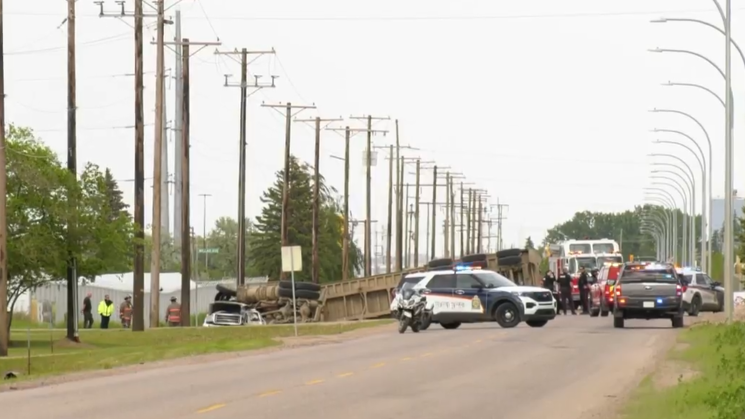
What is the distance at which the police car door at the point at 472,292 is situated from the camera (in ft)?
145

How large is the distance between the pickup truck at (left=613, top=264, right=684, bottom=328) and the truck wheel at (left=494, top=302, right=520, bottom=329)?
2.99m

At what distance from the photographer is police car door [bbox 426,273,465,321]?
44.2 m

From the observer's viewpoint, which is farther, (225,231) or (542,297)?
(225,231)

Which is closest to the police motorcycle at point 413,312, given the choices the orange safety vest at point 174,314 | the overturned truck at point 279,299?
the overturned truck at point 279,299

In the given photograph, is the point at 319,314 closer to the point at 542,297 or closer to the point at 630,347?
the point at 542,297

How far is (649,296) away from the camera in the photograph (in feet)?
137

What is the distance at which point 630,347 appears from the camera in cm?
3278

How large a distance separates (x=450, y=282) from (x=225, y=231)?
14462 cm

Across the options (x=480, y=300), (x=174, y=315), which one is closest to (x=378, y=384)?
(x=480, y=300)

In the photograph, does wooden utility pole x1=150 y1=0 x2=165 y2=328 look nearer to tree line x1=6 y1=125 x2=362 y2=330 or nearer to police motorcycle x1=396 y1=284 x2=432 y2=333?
tree line x1=6 y1=125 x2=362 y2=330

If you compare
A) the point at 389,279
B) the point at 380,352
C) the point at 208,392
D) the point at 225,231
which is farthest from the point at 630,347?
the point at 225,231

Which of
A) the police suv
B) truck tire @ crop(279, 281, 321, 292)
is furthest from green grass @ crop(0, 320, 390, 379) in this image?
truck tire @ crop(279, 281, 321, 292)

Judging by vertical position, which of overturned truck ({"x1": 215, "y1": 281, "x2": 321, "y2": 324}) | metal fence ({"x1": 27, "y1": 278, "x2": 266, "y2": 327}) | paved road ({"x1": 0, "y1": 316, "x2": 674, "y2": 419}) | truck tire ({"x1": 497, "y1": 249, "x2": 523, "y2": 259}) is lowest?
metal fence ({"x1": 27, "y1": 278, "x2": 266, "y2": 327})

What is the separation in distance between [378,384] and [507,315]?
21.9 m
